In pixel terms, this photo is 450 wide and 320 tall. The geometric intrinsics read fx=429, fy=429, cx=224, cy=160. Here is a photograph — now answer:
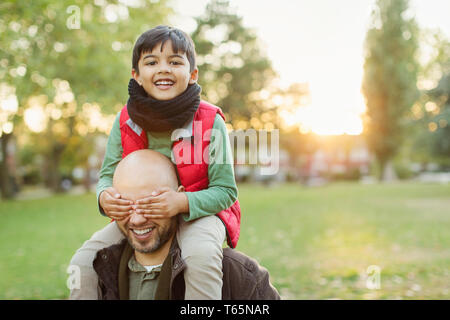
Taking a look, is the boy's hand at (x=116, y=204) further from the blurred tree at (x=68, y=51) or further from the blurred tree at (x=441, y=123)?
the blurred tree at (x=441, y=123)

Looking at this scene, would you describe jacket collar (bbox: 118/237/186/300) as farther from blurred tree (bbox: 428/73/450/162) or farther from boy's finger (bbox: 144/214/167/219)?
blurred tree (bbox: 428/73/450/162)

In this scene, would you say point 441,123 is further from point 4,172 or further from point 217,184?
point 4,172

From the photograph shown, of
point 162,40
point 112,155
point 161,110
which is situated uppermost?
point 162,40

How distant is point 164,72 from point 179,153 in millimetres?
446

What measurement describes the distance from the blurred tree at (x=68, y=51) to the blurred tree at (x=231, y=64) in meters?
12.6

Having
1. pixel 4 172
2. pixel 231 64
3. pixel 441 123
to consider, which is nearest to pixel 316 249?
pixel 441 123

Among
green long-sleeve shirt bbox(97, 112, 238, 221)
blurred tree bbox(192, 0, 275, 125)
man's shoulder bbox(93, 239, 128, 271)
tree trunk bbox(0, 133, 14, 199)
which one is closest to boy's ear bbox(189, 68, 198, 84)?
green long-sleeve shirt bbox(97, 112, 238, 221)

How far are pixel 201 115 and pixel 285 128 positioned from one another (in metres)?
40.1

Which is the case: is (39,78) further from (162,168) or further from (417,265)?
(162,168)

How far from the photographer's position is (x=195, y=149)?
2.35 m

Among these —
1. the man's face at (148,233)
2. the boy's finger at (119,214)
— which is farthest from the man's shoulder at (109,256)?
the boy's finger at (119,214)

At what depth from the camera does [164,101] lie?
89.6 inches

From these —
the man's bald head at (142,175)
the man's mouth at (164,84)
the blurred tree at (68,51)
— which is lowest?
the man's bald head at (142,175)

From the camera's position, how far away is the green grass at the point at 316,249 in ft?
19.8
